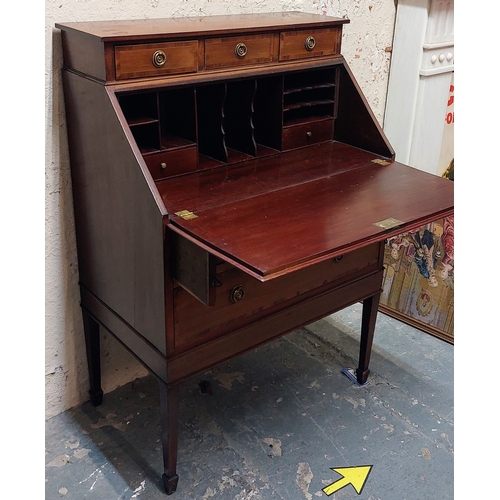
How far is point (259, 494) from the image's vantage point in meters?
2.05

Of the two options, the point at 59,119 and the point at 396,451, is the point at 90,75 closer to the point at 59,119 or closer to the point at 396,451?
the point at 59,119

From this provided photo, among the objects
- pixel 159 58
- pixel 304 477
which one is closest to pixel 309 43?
pixel 159 58

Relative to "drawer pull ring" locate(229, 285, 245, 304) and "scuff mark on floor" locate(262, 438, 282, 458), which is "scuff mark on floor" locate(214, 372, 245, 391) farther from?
"drawer pull ring" locate(229, 285, 245, 304)

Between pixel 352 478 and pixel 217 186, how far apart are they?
1.09 m

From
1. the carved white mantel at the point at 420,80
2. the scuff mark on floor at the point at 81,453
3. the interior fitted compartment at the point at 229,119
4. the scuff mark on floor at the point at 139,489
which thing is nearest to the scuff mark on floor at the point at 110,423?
the scuff mark on floor at the point at 81,453

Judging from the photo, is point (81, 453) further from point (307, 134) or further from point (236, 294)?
point (307, 134)

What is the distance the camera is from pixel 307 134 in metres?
2.27

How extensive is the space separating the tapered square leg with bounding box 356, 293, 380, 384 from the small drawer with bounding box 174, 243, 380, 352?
0.29 meters

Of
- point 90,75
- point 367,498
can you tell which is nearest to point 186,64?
point 90,75

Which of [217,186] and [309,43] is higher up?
[309,43]

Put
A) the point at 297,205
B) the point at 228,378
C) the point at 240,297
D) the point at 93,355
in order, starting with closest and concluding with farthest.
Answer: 1. the point at 297,205
2. the point at 240,297
3. the point at 93,355
4. the point at 228,378

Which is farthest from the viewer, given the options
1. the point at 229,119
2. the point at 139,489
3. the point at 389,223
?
the point at 229,119

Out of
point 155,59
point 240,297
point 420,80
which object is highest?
point 155,59

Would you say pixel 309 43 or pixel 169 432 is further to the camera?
pixel 309 43
